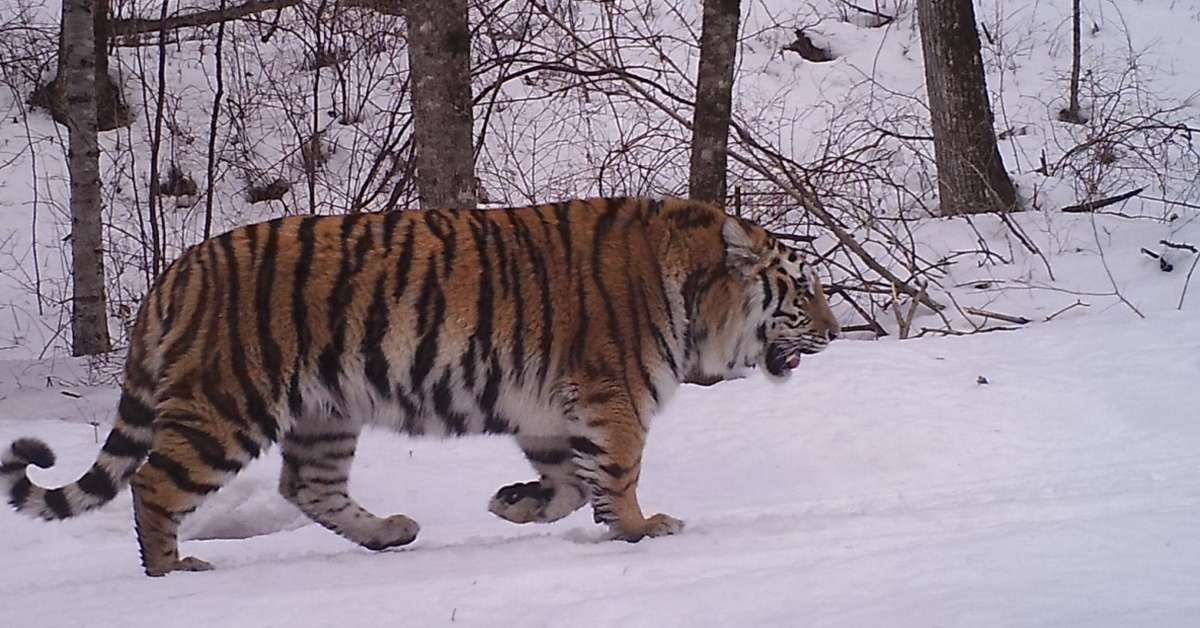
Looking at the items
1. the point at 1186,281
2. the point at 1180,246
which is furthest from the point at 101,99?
the point at 1186,281

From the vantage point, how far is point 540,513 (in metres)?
4.50

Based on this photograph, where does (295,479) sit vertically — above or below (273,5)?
below

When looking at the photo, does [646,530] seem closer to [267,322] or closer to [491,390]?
→ [491,390]

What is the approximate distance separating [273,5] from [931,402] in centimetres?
709

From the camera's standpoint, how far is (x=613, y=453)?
13.6 ft

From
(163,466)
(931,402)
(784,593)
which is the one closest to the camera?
(784,593)

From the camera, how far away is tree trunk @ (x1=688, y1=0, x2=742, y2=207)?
679 centimetres

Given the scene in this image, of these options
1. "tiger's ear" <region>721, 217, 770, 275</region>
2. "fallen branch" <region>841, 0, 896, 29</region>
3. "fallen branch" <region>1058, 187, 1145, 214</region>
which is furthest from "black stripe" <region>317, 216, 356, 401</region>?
"fallen branch" <region>841, 0, 896, 29</region>

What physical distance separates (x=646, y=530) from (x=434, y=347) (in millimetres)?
1004

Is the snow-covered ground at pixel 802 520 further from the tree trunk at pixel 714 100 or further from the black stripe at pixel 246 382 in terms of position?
the tree trunk at pixel 714 100

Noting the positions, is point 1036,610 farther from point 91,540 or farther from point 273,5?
point 273,5

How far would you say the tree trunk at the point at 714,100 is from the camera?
267 inches

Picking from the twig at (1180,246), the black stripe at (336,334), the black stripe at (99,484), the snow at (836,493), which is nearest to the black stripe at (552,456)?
the snow at (836,493)

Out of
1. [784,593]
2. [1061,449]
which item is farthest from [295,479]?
[1061,449]
